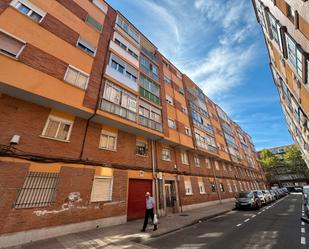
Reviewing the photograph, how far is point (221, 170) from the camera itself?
2502 centimetres

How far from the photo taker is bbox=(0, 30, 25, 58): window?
7321mm

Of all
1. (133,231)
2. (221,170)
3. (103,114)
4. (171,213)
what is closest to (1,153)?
(103,114)

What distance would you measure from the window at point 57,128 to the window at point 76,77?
2.24 metres

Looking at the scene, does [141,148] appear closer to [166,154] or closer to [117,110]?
[166,154]

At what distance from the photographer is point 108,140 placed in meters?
10.9

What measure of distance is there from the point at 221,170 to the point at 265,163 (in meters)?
44.1

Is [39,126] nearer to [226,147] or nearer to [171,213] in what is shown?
[171,213]

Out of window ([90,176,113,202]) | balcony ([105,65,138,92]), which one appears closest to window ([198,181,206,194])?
window ([90,176,113,202])

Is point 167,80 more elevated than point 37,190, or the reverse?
point 167,80

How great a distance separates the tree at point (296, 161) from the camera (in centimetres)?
5428

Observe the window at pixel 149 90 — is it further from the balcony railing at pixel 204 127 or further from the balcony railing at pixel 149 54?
the balcony railing at pixel 204 127

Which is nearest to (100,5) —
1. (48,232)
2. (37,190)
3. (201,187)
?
(37,190)

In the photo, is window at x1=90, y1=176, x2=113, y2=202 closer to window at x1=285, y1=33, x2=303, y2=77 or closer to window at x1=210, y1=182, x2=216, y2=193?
window at x1=285, y1=33, x2=303, y2=77

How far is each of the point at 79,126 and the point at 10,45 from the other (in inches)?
191
